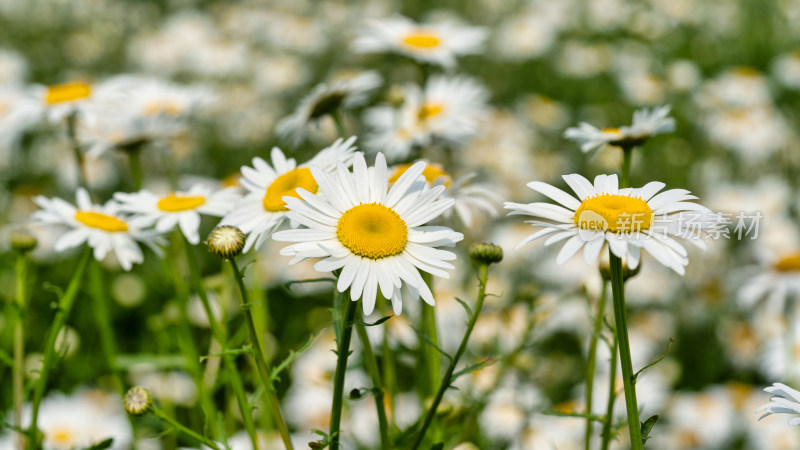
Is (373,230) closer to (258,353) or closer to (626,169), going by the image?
(258,353)

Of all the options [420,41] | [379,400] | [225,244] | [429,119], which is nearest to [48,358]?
[225,244]

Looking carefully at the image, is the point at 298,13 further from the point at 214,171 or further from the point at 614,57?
the point at 614,57

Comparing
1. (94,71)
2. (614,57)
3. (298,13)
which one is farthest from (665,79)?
(94,71)

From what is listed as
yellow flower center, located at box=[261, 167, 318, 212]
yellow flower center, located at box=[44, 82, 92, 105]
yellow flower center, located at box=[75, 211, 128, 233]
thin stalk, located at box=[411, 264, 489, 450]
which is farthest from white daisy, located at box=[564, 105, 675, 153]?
yellow flower center, located at box=[44, 82, 92, 105]

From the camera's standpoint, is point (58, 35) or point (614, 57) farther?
point (58, 35)

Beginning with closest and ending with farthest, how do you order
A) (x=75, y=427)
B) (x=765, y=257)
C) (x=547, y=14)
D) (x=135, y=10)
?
1. (x=75, y=427)
2. (x=765, y=257)
3. (x=547, y=14)
4. (x=135, y=10)

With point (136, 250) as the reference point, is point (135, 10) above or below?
above

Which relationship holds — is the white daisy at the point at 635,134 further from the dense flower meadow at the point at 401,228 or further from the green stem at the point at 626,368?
the green stem at the point at 626,368

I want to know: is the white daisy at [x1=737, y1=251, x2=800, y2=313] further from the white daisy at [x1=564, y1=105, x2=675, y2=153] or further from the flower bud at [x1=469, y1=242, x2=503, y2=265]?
the flower bud at [x1=469, y1=242, x2=503, y2=265]
